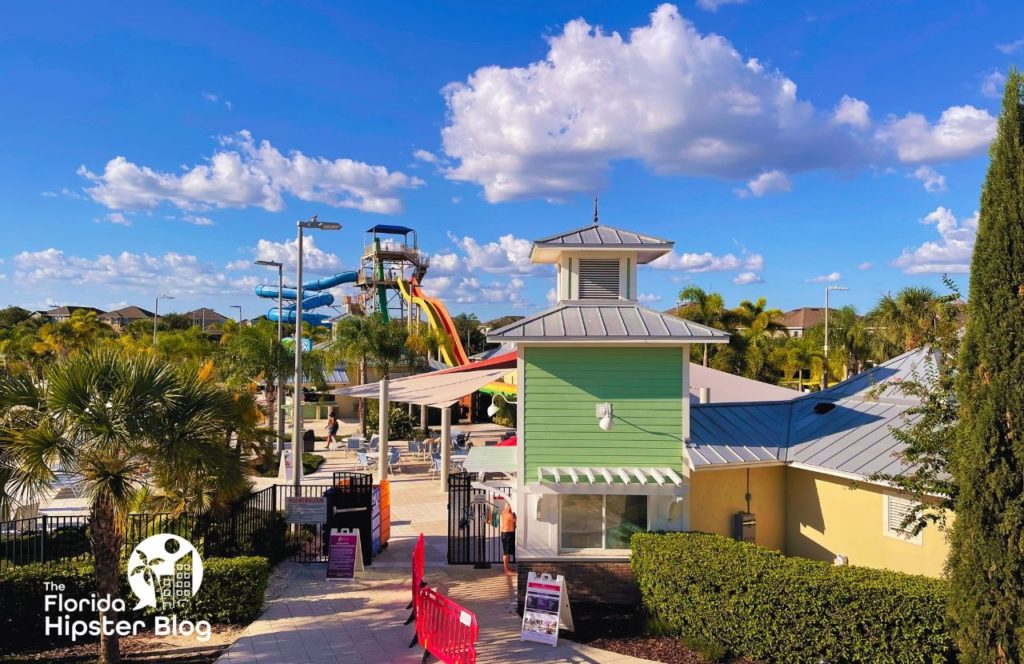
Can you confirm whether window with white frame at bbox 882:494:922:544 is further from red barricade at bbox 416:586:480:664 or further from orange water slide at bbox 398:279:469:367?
orange water slide at bbox 398:279:469:367

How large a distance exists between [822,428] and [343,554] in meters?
9.08

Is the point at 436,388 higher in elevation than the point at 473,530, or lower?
higher

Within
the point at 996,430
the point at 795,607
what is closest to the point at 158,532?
the point at 795,607

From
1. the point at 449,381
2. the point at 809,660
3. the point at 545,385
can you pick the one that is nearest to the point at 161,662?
the point at 545,385

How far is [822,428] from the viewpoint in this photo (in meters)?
11.2

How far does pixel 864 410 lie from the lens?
1127 centimetres

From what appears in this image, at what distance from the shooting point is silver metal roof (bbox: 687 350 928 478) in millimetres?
9945

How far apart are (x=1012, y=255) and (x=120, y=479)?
34.9ft

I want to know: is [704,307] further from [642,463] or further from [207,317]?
[207,317]

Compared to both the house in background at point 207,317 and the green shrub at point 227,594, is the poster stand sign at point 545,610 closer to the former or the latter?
the green shrub at point 227,594

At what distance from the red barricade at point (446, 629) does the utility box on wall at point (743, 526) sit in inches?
199

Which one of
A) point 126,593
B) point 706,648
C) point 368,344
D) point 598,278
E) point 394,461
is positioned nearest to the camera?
point 706,648

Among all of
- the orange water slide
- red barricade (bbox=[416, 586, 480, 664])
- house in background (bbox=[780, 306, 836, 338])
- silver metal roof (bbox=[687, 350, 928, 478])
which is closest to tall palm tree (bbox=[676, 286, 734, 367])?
the orange water slide

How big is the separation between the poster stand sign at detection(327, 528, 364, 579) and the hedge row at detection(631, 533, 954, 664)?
576 centimetres
